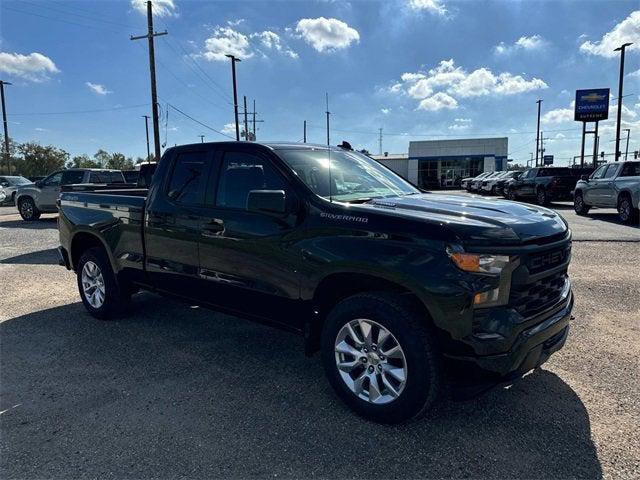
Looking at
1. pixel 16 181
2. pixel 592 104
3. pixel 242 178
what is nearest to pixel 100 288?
pixel 242 178

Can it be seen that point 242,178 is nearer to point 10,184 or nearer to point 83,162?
point 10,184

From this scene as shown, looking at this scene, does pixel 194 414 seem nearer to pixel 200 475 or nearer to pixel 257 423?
pixel 257 423

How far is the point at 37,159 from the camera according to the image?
2793 inches

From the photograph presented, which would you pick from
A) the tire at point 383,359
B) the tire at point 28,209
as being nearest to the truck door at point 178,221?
the tire at point 383,359

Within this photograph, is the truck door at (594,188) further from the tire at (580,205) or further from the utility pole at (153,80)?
the utility pole at (153,80)

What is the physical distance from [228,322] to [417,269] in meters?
2.97

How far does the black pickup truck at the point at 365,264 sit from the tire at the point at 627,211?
11857mm

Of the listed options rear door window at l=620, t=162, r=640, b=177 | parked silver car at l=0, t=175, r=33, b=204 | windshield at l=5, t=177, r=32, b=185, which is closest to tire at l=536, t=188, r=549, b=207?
rear door window at l=620, t=162, r=640, b=177

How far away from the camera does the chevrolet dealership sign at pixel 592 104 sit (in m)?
36.9

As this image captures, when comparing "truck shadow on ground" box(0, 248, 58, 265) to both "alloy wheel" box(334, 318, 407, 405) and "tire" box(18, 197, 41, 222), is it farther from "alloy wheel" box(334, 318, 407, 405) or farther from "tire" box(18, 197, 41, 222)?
"tire" box(18, 197, 41, 222)

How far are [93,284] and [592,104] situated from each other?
134 ft

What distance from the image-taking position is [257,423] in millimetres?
3205

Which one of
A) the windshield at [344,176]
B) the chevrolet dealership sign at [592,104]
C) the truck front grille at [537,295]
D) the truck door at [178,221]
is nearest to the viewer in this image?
the truck front grille at [537,295]

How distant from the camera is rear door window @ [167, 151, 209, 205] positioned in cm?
430
